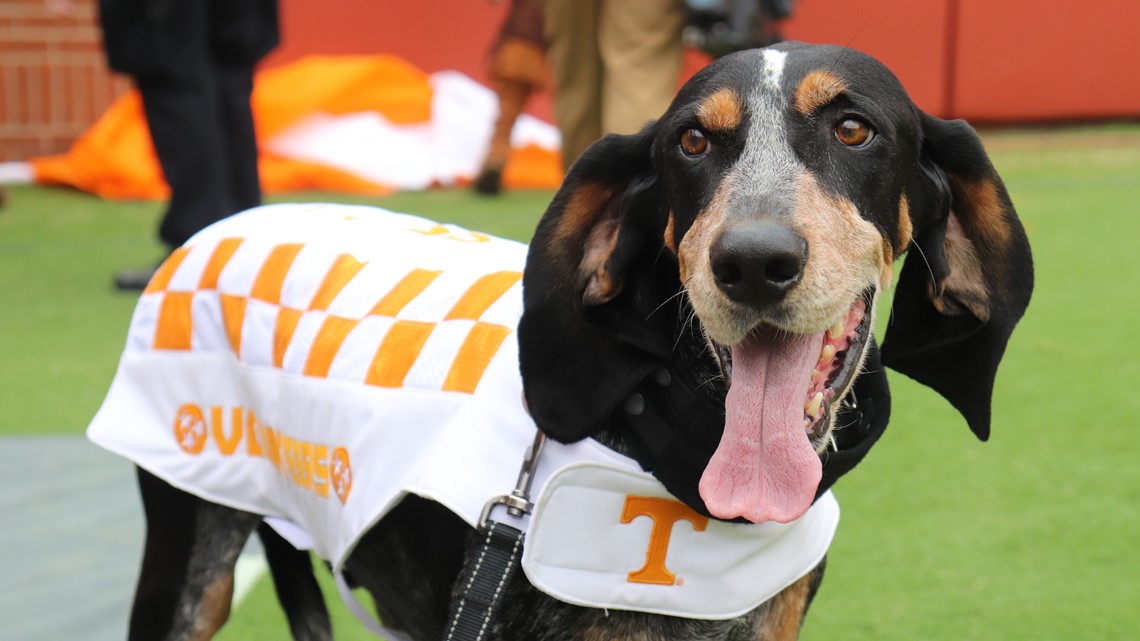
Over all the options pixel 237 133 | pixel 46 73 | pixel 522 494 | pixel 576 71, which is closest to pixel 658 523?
pixel 522 494

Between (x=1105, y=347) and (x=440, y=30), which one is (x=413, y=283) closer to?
(x=1105, y=347)

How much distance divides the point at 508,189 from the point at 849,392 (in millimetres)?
8973

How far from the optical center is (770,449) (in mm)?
2158

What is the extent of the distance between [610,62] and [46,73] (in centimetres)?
863

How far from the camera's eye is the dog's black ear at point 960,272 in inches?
94.6

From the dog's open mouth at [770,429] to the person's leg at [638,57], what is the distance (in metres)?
3.98

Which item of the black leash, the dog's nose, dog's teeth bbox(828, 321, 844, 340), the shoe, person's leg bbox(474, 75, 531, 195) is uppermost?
the dog's nose

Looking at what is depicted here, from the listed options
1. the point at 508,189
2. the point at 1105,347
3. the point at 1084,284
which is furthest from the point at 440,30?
the point at 1105,347

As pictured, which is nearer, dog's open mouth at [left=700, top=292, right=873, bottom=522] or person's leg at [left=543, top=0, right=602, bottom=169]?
dog's open mouth at [left=700, top=292, right=873, bottom=522]

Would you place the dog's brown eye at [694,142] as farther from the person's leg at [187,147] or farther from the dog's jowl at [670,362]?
the person's leg at [187,147]

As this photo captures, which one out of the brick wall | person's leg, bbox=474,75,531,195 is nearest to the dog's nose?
person's leg, bbox=474,75,531,195

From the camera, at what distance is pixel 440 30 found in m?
14.2

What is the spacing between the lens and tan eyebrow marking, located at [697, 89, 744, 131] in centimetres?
227

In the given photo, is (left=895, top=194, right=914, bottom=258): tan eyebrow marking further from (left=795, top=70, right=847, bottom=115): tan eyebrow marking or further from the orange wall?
the orange wall
